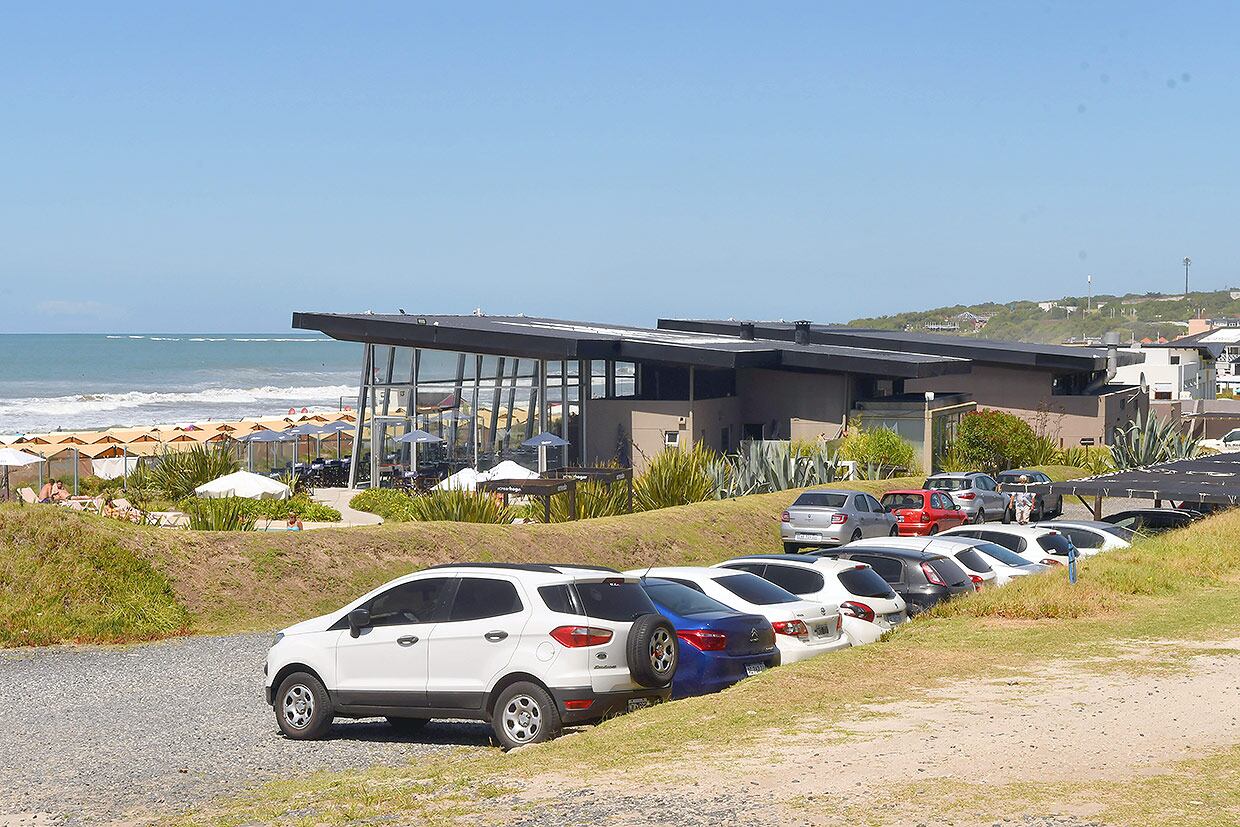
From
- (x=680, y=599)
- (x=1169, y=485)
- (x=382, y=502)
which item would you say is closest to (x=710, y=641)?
(x=680, y=599)

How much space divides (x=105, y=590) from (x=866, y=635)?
10.5m

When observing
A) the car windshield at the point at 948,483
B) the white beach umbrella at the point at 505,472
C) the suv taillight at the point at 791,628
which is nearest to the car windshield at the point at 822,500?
the car windshield at the point at 948,483

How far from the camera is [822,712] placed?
12383 millimetres

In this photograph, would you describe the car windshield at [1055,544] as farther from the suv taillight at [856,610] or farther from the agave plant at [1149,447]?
the agave plant at [1149,447]

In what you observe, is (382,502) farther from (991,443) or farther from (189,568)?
(991,443)

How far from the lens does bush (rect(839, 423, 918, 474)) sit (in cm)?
4253

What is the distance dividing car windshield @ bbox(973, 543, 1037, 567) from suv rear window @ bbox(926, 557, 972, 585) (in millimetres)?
2099

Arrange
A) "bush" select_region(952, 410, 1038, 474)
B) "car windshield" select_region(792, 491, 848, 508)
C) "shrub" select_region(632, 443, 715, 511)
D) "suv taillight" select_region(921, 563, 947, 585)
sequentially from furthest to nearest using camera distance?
1. "bush" select_region(952, 410, 1038, 474)
2. "shrub" select_region(632, 443, 715, 511)
3. "car windshield" select_region(792, 491, 848, 508)
4. "suv taillight" select_region(921, 563, 947, 585)

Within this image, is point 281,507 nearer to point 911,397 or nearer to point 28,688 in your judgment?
point 28,688

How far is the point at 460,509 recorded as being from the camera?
26766 mm

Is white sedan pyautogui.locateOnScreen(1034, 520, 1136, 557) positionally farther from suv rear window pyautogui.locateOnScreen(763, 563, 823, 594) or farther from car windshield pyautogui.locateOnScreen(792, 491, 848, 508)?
suv rear window pyautogui.locateOnScreen(763, 563, 823, 594)

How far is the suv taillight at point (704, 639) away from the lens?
13789 millimetres

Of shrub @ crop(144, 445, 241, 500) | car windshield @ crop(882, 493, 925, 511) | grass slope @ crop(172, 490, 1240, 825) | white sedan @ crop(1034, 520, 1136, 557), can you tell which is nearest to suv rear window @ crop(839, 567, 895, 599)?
grass slope @ crop(172, 490, 1240, 825)

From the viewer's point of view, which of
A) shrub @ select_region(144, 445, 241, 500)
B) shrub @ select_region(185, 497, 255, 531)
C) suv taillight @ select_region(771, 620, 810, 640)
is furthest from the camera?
shrub @ select_region(144, 445, 241, 500)
